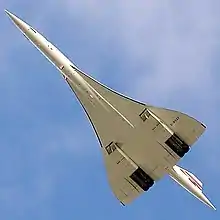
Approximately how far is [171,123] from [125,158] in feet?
13.3

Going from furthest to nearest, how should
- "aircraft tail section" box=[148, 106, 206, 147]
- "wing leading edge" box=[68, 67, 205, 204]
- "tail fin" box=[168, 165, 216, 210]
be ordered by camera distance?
"tail fin" box=[168, 165, 216, 210] < "wing leading edge" box=[68, 67, 205, 204] < "aircraft tail section" box=[148, 106, 206, 147]

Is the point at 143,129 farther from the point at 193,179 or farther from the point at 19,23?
the point at 19,23

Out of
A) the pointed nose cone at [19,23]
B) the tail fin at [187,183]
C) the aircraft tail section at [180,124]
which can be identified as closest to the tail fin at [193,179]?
the tail fin at [187,183]

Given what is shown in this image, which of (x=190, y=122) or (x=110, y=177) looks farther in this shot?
(x=110, y=177)

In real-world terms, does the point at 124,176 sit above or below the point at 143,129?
below

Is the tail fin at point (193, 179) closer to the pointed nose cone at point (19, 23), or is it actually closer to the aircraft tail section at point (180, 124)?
the aircraft tail section at point (180, 124)

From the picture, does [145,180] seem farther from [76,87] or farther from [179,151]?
[76,87]

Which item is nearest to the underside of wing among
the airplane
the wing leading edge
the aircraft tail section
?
the wing leading edge

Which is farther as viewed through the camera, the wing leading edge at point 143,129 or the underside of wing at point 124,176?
the underside of wing at point 124,176

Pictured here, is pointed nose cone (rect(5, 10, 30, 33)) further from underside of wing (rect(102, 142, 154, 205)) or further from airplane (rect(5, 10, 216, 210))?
underside of wing (rect(102, 142, 154, 205))

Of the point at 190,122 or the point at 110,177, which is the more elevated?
the point at 190,122

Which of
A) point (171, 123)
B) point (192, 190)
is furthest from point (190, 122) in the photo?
point (192, 190)

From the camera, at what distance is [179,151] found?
2218 inches

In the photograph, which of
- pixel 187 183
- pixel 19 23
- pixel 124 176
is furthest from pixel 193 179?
pixel 19 23
